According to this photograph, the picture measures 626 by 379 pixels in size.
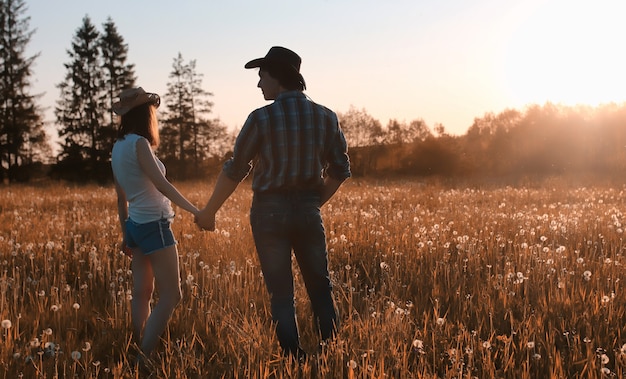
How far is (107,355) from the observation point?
432cm

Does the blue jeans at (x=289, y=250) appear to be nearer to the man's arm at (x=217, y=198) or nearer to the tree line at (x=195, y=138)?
the man's arm at (x=217, y=198)

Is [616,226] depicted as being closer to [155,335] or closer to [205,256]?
[205,256]

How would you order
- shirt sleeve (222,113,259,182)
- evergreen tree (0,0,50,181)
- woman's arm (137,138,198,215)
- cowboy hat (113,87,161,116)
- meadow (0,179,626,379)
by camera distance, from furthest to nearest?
1. evergreen tree (0,0,50,181)
2. cowboy hat (113,87,161,116)
3. woman's arm (137,138,198,215)
4. shirt sleeve (222,113,259,182)
5. meadow (0,179,626,379)

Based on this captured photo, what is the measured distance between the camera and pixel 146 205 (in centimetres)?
415

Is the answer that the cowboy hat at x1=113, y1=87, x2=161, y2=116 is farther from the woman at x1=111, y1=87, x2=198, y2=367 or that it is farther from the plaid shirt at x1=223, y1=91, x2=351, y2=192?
the plaid shirt at x1=223, y1=91, x2=351, y2=192

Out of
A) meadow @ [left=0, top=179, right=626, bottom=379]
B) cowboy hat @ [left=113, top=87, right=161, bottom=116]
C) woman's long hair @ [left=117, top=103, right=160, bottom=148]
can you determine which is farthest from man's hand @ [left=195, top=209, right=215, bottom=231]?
cowboy hat @ [left=113, top=87, right=161, bottom=116]

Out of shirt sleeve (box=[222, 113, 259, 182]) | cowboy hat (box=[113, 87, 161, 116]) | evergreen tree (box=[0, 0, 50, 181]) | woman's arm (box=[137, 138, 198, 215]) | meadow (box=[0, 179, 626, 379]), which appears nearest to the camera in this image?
meadow (box=[0, 179, 626, 379])

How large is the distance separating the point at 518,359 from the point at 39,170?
152 feet

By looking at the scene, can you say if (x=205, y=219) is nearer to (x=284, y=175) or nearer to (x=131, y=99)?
(x=284, y=175)

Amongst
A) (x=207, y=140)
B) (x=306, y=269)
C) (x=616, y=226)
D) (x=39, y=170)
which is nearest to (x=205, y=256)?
(x=306, y=269)

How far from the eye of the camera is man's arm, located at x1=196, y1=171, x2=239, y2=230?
13.6ft

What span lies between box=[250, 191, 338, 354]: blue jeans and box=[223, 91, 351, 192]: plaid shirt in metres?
0.11

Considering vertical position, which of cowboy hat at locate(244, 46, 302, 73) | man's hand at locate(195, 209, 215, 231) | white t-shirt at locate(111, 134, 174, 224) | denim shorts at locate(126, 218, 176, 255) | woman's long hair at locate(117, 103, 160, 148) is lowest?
denim shorts at locate(126, 218, 176, 255)

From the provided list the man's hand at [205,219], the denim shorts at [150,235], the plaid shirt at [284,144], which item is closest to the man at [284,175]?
the plaid shirt at [284,144]
